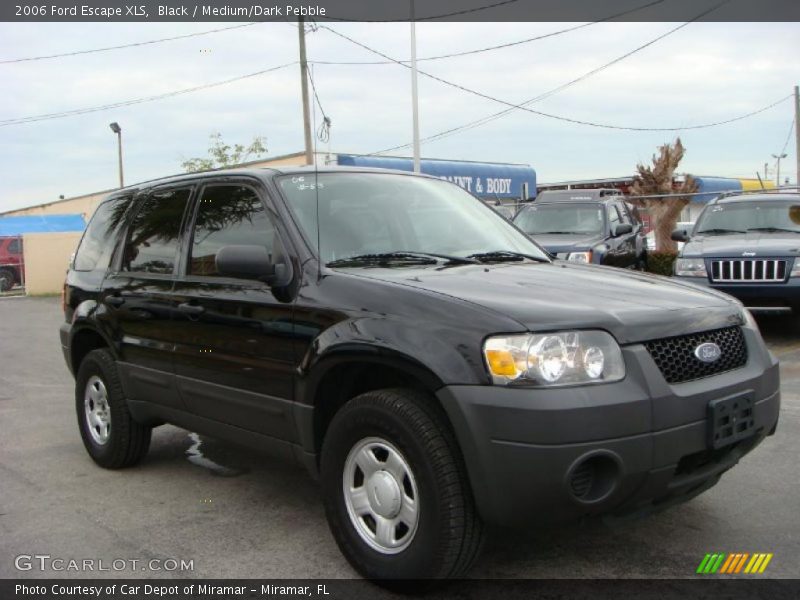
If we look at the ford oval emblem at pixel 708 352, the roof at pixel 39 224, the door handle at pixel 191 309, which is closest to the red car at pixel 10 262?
the roof at pixel 39 224

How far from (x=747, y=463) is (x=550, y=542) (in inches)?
72.9

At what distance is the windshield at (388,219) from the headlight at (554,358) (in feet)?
3.83

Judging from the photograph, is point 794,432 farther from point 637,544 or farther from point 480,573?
point 480,573

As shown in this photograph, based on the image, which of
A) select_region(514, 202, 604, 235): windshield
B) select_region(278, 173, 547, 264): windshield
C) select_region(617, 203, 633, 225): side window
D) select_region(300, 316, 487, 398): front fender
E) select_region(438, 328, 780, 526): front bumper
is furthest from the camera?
select_region(617, 203, 633, 225): side window

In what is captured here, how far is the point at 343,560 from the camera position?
366cm

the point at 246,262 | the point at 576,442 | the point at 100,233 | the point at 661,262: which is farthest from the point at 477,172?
the point at 576,442

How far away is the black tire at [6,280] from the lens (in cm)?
2661

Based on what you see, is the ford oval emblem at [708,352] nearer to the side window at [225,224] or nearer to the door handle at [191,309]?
the side window at [225,224]

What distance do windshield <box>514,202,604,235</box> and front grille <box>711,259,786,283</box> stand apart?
3046 mm

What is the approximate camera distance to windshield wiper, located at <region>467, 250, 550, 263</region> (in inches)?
161

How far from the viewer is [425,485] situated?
302 centimetres

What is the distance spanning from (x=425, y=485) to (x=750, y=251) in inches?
301

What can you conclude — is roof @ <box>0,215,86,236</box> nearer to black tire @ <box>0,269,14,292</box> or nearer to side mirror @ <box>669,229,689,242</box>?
black tire @ <box>0,269,14,292</box>

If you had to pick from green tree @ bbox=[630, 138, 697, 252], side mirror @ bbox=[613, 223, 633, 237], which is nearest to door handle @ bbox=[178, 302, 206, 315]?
side mirror @ bbox=[613, 223, 633, 237]
